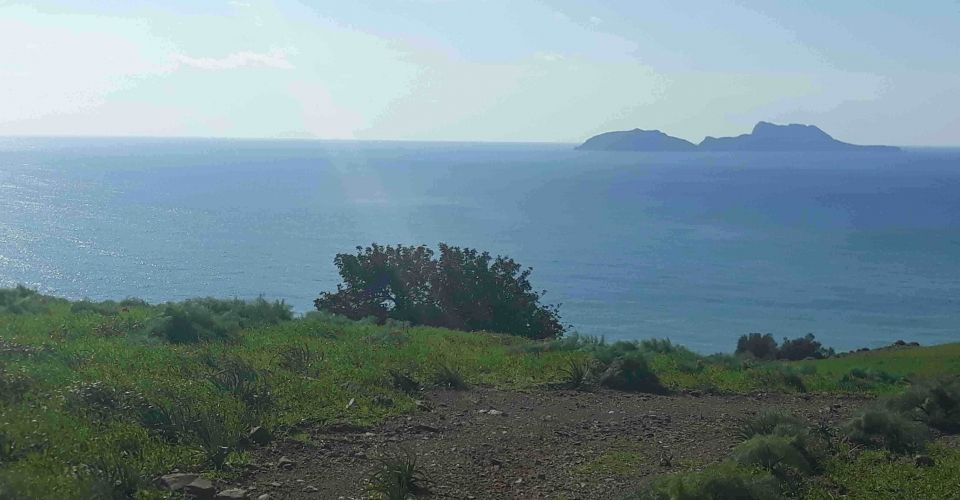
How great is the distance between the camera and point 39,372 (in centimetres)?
973

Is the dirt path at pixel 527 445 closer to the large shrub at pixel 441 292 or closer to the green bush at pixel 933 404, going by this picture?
the green bush at pixel 933 404

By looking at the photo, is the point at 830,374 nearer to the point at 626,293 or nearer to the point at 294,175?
the point at 626,293

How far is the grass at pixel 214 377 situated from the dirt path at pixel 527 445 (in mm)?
363

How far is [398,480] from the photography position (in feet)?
23.2

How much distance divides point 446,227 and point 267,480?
280 feet

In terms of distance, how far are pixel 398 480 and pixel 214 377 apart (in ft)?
12.3

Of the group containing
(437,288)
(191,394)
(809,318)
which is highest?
(191,394)

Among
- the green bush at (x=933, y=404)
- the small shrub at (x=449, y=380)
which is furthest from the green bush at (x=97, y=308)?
the green bush at (x=933, y=404)

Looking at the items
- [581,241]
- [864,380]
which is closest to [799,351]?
[864,380]

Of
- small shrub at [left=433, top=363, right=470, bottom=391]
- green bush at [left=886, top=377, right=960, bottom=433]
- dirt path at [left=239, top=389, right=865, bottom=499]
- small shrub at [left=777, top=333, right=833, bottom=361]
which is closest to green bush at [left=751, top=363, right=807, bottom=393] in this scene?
dirt path at [left=239, top=389, right=865, bottom=499]

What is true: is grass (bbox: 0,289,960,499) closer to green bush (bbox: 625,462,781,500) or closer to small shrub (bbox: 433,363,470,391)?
small shrub (bbox: 433,363,470,391)

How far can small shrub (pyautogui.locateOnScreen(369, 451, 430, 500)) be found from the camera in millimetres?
6918

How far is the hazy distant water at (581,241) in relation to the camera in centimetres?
5925

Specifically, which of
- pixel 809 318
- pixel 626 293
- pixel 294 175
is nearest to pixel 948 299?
pixel 809 318
